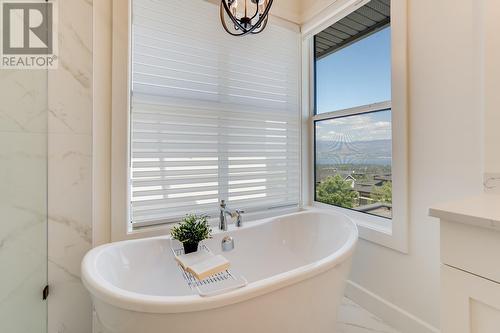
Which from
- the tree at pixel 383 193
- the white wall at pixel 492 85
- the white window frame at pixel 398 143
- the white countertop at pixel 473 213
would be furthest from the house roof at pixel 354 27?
the white countertop at pixel 473 213

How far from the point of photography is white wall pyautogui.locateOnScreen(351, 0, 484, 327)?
3.90 feet

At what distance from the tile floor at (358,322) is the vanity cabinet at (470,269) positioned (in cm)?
91

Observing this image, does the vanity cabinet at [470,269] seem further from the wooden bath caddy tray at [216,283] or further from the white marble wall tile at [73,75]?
the white marble wall tile at [73,75]

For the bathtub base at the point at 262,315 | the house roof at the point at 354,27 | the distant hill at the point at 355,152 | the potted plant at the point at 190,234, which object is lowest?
the bathtub base at the point at 262,315

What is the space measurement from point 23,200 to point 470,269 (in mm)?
1955

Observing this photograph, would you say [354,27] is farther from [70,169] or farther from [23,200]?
[23,200]

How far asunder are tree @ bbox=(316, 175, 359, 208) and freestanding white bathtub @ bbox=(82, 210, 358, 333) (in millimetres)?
331

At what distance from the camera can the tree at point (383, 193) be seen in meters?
1.67

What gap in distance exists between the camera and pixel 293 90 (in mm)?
2271

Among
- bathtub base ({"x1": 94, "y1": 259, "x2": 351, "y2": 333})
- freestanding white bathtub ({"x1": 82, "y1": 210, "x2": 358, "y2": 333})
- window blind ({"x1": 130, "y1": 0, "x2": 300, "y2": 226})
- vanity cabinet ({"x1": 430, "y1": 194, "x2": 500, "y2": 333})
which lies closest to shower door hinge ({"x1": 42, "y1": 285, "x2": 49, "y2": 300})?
freestanding white bathtub ({"x1": 82, "y1": 210, "x2": 358, "y2": 333})

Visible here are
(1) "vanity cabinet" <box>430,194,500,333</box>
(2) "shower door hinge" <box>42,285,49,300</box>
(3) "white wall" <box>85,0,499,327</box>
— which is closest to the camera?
(1) "vanity cabinet" <box>430,194,500,333</box>

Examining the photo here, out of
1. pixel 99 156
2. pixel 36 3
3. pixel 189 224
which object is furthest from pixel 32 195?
pixel 36 3

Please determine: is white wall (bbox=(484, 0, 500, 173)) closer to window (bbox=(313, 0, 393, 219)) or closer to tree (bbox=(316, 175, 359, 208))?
window (bbox=(313, 0, 393, 219))

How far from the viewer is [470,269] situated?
2.30ft
